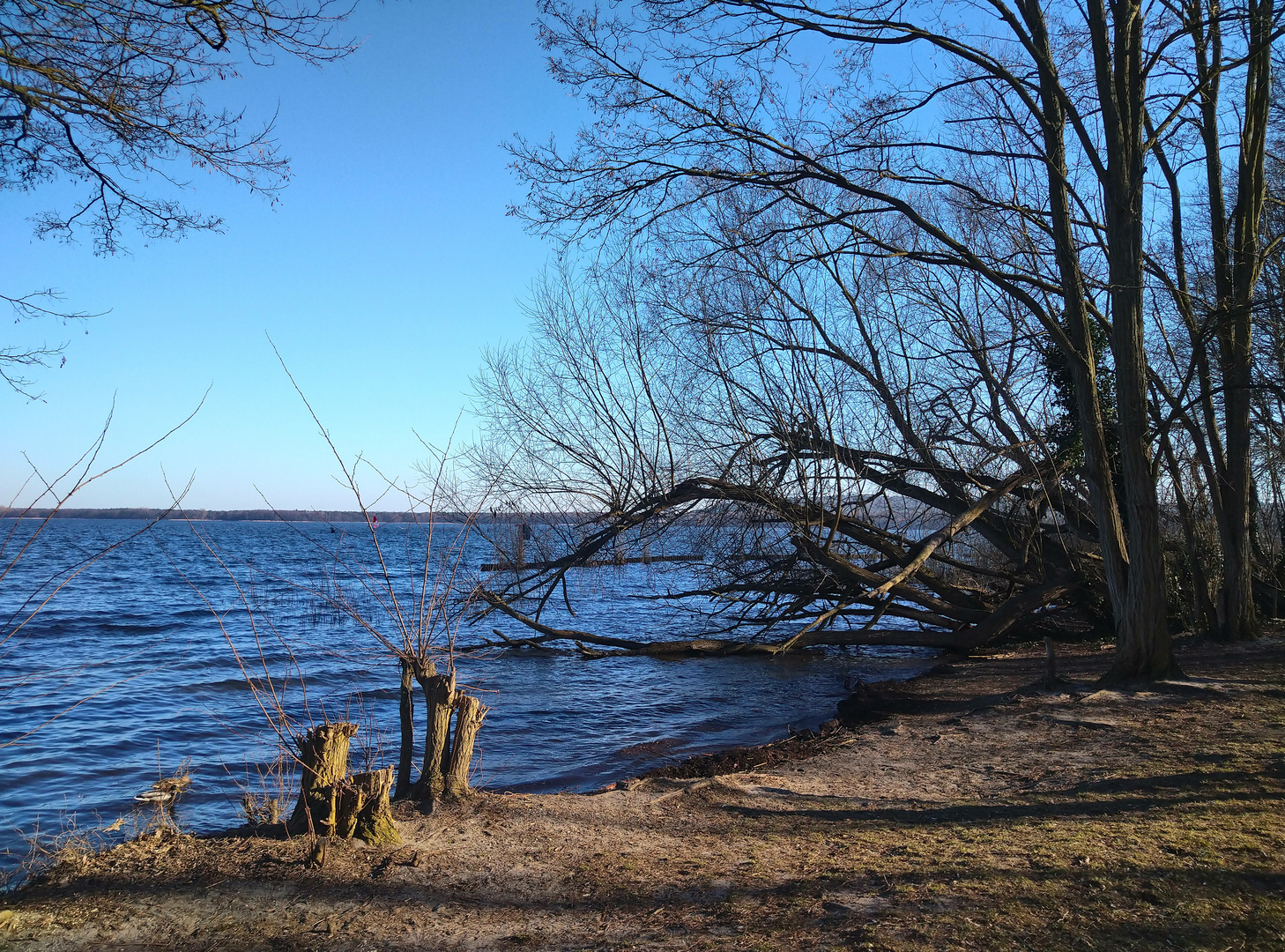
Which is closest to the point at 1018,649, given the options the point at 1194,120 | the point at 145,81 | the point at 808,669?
the point at 808,669

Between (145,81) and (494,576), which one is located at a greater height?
(145,81)

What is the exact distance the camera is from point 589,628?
68.5 feet

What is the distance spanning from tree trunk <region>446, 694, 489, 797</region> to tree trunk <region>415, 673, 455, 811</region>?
0.06 m

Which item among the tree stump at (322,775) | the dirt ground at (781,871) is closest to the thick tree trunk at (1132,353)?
the dirt ground at (781,871)

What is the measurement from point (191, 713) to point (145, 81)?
895 cm

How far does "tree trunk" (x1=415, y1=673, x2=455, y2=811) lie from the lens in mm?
5363

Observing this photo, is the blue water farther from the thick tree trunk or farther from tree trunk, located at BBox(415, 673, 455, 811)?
the thick tree trunk

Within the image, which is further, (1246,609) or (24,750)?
(1246,609)

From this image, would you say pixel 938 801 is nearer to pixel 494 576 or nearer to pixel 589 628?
pixel 494 576

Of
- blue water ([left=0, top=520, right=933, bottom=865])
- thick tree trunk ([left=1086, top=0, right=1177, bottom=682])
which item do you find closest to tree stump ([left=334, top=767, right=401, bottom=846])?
blue water ([left=0, top=520, right=933, bottom=865])

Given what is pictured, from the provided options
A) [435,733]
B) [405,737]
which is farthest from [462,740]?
[405,737]

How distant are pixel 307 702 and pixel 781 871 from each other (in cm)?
451

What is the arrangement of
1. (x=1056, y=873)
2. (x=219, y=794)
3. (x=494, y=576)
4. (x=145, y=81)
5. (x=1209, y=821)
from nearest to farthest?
(x=1056, y=873), (x=1209, y=821), (x=145, y=81), (x=219, y=794), (x=494, y=576)

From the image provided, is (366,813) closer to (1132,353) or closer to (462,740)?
(462,740)
